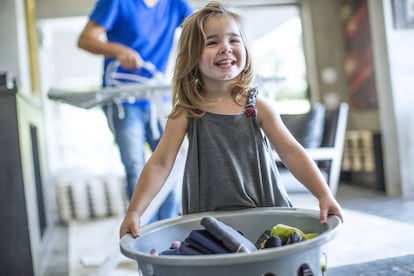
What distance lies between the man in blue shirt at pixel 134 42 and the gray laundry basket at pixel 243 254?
82cm

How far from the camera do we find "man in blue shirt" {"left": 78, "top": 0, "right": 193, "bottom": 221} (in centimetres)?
176

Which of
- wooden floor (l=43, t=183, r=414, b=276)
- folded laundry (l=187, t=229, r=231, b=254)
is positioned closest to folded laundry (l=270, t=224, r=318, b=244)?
folded laundry (l=187, t=229, r=231, b=254)

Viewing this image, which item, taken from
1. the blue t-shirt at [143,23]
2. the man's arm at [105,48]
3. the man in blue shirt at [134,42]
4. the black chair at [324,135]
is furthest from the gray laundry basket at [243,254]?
the black chair at [324,135]

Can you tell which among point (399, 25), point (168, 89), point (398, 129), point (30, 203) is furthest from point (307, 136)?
point (30, 203)

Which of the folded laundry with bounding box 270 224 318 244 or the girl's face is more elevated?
the girl's face

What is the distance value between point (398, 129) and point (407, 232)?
4.78 feet

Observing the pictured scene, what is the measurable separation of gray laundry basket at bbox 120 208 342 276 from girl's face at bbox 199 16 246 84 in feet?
1.11

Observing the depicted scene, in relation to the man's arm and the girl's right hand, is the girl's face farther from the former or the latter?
the man's arm

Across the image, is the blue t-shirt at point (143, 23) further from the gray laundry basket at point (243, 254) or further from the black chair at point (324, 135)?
the black chair at point (324, 135)

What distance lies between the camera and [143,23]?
5.97 feet

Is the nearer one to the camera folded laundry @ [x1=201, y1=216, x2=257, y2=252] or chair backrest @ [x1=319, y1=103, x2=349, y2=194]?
folded laundry @ [x1=201, y1=216, x2=257, y2=252]

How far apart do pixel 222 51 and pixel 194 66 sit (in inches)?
4.0

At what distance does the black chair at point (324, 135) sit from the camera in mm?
2793

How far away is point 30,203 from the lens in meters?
1.73
